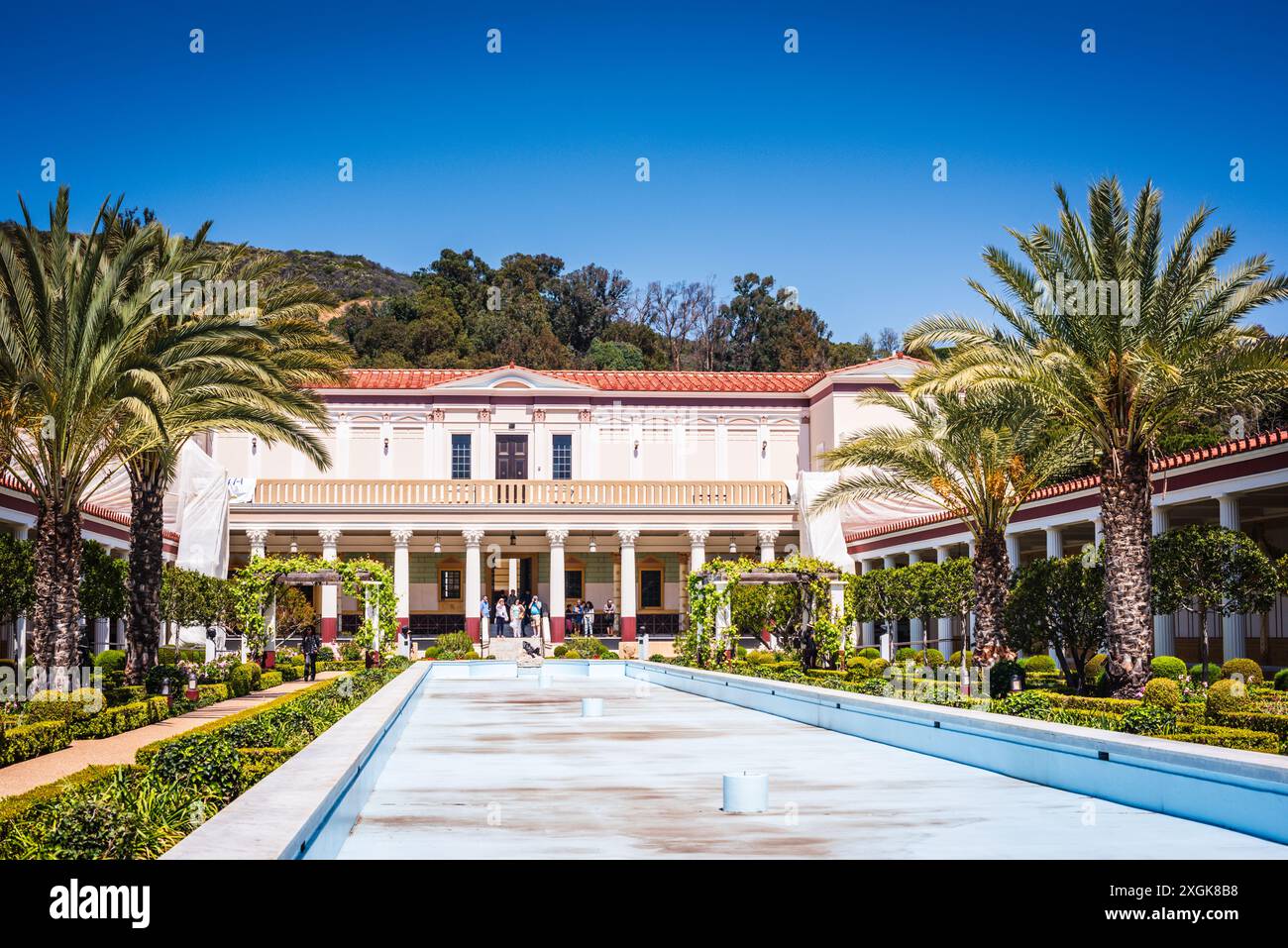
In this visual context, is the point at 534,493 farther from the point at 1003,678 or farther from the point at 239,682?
the point at 1003,678

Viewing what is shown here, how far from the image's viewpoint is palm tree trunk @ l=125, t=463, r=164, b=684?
70.4 ft

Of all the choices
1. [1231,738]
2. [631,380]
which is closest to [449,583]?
[631,380]

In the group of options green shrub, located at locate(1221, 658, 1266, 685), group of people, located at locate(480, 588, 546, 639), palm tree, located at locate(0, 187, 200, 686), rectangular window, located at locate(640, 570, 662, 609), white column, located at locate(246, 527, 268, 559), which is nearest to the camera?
palm tree, located at locate(0, 187, 200, 686)

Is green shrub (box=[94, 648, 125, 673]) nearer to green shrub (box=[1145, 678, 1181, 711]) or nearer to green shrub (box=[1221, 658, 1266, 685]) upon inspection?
green shrub (box=[1145, 678, 1181, 711])

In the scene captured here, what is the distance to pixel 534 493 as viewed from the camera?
4409 centimetres

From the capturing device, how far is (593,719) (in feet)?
56.7

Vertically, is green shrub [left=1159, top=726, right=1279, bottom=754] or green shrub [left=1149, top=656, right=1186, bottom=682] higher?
green shrub [left=1159, top=726, right=1279, bottom=754]

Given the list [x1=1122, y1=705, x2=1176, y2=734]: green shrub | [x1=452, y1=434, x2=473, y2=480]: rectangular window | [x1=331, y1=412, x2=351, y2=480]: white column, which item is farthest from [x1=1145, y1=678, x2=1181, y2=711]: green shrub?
[x1=331, y1=412, x2=351, y2=480]: white column

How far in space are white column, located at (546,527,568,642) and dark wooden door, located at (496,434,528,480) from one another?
4.05m

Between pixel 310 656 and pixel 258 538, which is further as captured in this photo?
pixel 258 538

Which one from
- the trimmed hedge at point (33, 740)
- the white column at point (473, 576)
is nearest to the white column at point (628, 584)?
the white column at point (473, 576)

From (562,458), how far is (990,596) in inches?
1043
